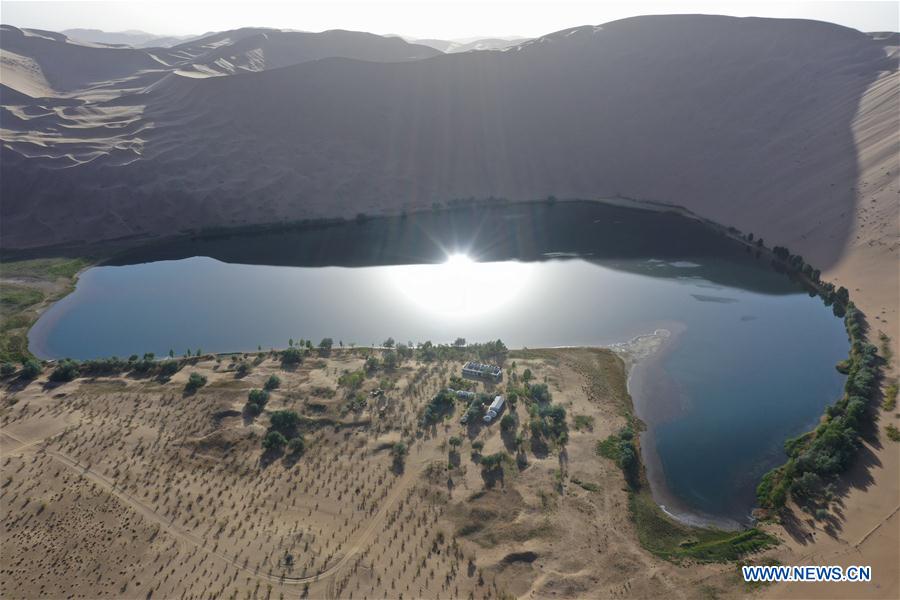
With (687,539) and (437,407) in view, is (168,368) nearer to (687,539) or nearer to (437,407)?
(437,407)

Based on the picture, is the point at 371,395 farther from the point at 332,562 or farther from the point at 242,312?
the point at 242,312

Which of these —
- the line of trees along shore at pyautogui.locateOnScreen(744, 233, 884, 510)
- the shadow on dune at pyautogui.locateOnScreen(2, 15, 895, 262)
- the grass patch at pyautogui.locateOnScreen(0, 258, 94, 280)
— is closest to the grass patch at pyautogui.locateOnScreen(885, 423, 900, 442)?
the line of trees along shore at pyautogui.locateOnScreen(744, 233, 884, 510)

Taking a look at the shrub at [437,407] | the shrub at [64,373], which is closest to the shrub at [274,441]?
the shrub at [437,407]

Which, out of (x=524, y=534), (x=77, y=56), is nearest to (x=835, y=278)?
(x=524, y=534)

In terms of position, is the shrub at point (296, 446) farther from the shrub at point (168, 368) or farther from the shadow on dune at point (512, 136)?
the shadow on dune at point (512, 136)

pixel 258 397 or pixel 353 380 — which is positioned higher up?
pixel 353 380

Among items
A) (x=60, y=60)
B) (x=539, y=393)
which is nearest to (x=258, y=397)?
(x=539, y=393)
